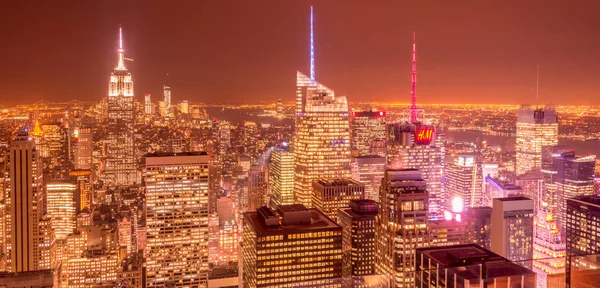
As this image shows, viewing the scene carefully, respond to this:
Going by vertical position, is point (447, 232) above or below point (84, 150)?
below

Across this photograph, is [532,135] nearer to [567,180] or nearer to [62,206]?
[567,180]

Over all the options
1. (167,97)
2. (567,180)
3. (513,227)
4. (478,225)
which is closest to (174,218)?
(167,97)

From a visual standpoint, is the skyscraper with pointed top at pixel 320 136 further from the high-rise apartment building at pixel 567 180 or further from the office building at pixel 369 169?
the high-rise apartment building at pixel 567 180

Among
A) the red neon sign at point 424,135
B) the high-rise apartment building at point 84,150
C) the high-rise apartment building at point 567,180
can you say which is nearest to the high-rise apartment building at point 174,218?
the high-rise apartment building at point 84,150

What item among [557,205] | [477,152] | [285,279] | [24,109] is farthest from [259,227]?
[477,152]

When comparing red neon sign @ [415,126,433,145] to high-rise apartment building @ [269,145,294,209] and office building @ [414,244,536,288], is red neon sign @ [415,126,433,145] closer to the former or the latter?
high-rise apartment building @ [269,145,294,209]

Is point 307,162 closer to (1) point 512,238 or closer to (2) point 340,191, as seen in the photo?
(2) point 340,191

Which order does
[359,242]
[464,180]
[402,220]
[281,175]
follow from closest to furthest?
[402,220], [359,242], [464,180], [281,175]
